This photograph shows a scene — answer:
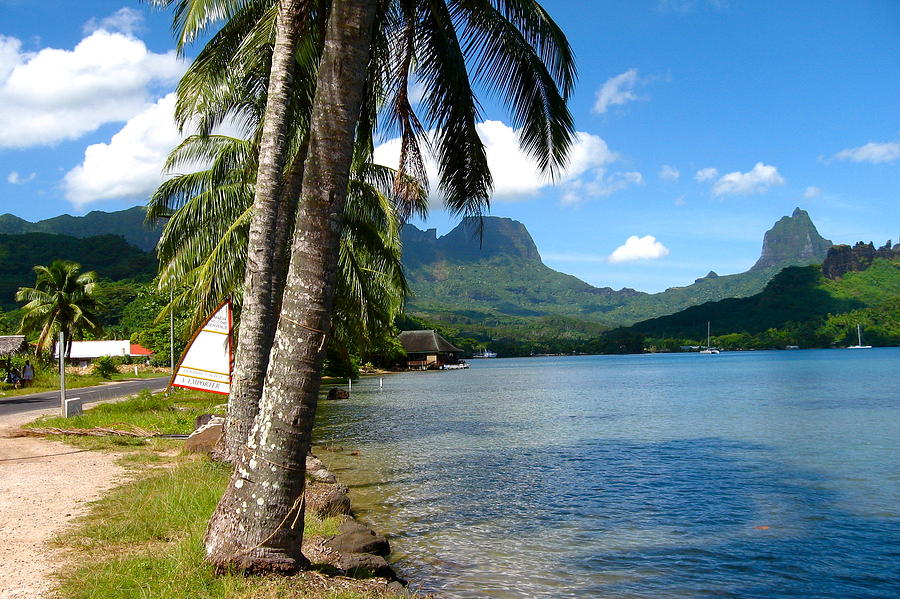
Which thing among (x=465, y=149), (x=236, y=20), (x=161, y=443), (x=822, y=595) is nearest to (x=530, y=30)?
(x=465, y=149)

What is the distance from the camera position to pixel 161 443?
42.2ft

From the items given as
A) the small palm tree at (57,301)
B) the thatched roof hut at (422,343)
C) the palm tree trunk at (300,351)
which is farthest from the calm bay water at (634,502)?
the thatched roof hut at (422,343)

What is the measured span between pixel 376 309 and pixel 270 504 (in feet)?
47.7

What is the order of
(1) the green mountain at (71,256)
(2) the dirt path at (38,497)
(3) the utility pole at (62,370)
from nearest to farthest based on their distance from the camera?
(2) the dirt path at (38,497) → (3) the utility pole at (62,370) → (1) the green mountain at (71,256)

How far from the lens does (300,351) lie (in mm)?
4676

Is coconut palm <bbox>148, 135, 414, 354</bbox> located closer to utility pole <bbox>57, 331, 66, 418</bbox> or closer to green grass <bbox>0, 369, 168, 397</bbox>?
utility pole <bbox>57, 331, 66, 418</bbox>

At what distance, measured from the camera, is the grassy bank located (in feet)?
14.5

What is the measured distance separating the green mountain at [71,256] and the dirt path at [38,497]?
246 feet

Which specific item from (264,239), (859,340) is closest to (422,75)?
(264,239)

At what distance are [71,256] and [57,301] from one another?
5500 cm

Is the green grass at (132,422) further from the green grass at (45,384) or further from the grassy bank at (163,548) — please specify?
the green grass at (45,384)

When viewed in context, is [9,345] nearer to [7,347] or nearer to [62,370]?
[7,347]

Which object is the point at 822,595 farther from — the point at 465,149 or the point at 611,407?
the point at 611,407

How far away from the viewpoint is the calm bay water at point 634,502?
7625 mm
